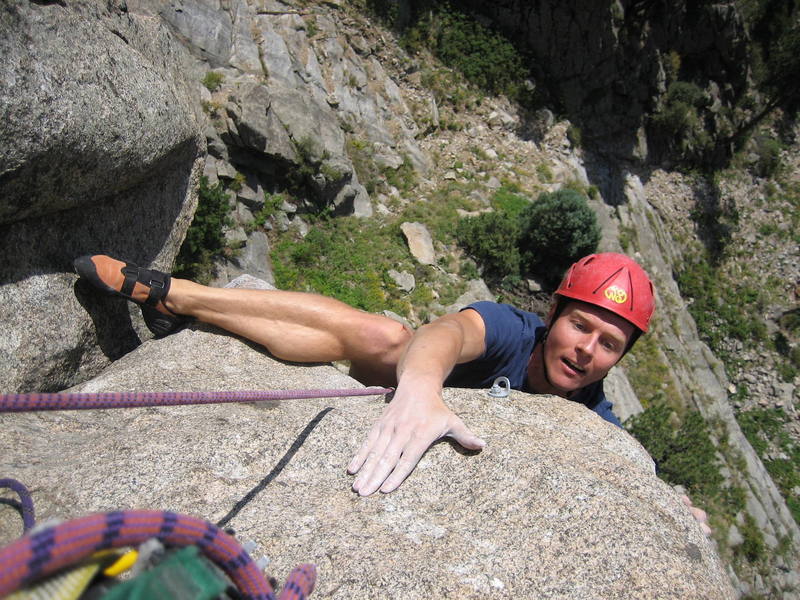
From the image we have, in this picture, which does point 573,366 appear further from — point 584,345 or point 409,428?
point 409,428

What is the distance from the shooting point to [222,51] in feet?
34.4

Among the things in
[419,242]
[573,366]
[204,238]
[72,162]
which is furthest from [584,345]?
[419,242]

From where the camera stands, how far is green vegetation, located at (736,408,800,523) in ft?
49.4

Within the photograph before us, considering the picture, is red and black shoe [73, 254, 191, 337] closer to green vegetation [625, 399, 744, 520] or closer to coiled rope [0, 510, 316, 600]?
coiled rope [0, 510, 316, 600]

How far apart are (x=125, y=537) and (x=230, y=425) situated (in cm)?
178

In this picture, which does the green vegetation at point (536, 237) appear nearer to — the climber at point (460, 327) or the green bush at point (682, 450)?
the green bush at point (682, 450)

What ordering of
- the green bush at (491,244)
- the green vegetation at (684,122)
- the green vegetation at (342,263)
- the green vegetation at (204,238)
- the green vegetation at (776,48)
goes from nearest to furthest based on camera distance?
the green vegetation at (204,238) < the green vegetation at (342,263) < the green bush at (491,244) < the green vegetation at (684,122) < the green vegetation at (776,48)

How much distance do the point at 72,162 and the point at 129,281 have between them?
84 cm

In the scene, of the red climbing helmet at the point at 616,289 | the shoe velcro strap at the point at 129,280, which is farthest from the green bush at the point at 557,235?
the shoe velcro strap at the point at 129,280

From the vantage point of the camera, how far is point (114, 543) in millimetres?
798

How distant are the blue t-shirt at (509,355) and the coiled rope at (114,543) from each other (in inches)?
96.8

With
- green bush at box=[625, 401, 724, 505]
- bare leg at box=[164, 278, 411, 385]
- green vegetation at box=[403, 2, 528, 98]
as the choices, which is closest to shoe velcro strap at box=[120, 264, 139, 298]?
bare leg at box=[164, 278, 411, 385]

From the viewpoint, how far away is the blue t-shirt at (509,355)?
11.0ft

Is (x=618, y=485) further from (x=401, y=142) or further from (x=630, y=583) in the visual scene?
(x=401, y=142)
